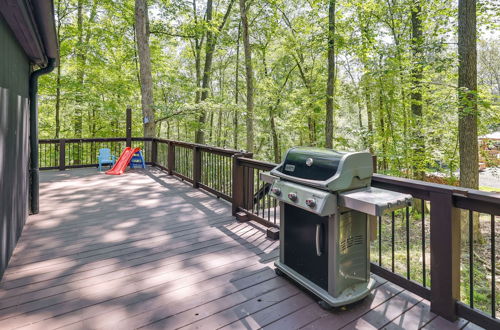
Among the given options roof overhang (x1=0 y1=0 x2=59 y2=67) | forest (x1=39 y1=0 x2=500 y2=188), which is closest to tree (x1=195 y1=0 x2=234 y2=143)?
forest (x1=39 y1=0 x2=500 y2=188)

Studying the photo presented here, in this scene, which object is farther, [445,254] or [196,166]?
[196,166]

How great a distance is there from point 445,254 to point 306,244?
89 centimetres

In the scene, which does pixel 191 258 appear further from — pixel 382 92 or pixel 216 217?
pixel 382 92

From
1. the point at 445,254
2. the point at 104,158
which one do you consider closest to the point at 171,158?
the point at 104,158

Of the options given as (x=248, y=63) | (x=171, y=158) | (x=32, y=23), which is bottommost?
(x=171, y=158)

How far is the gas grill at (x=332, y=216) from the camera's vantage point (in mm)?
1970

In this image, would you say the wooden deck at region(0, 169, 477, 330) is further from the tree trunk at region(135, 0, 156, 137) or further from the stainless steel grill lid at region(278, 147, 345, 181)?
the tree trunk at region(135, 0, 156, 137)

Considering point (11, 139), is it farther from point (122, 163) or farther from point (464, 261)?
point (464, 261)

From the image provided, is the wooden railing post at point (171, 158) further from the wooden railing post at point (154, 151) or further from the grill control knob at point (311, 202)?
the grill control knob at point (311, 202)

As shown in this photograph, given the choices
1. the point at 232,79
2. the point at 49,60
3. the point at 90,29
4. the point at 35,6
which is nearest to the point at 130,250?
the point at 35,6

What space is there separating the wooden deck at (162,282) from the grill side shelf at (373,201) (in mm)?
757

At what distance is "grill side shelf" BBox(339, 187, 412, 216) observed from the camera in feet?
5.89

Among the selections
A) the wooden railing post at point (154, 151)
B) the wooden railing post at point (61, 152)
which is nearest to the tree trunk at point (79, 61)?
the wooden railing post at point (61, 152)

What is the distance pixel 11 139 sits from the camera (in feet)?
9.27
